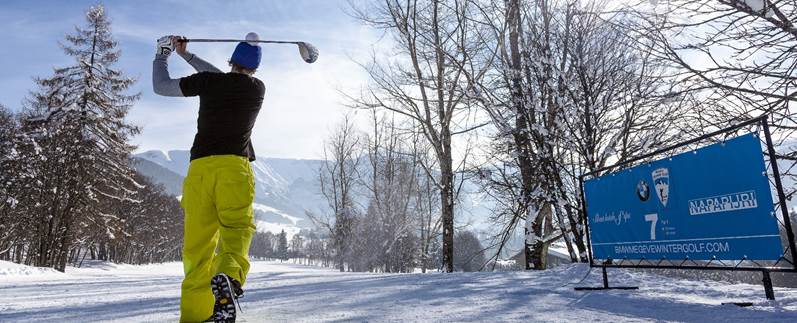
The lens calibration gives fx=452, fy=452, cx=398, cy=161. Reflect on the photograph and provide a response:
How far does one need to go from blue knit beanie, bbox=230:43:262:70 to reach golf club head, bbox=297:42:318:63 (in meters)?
0.92

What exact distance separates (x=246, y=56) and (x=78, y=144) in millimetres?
23672

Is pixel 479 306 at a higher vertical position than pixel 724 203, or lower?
lower

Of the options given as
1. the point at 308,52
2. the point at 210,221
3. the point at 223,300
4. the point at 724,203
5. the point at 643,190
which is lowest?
the point at 223,300

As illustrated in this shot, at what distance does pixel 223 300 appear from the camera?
2.26 metres

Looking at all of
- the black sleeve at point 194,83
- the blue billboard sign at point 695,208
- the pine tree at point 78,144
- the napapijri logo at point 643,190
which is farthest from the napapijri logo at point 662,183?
the pine tree at point 78,144

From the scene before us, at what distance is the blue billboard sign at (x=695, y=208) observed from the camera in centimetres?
332

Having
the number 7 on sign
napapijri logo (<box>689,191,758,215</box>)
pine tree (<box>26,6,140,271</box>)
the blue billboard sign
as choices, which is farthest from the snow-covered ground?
pine tree (<box>26,6,140,271</box>)

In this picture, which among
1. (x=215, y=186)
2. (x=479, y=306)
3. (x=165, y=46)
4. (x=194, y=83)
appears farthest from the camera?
(x=479, y=306)

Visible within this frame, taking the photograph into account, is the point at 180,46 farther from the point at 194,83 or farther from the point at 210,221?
the point at 210,221

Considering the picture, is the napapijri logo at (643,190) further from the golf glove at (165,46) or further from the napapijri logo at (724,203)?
the golf glove at (165,46)

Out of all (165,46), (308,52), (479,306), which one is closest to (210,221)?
(165,46)

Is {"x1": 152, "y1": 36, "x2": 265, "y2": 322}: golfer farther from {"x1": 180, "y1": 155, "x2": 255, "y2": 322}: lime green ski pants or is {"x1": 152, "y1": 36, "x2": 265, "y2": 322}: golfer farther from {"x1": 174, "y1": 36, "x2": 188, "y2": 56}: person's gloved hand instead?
{"x1": 174, "y1": 36, "x2": 188, "y2": 56}: person's gloved hand

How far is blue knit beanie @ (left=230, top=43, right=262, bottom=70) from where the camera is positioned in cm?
299

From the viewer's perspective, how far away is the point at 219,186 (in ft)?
8.61
